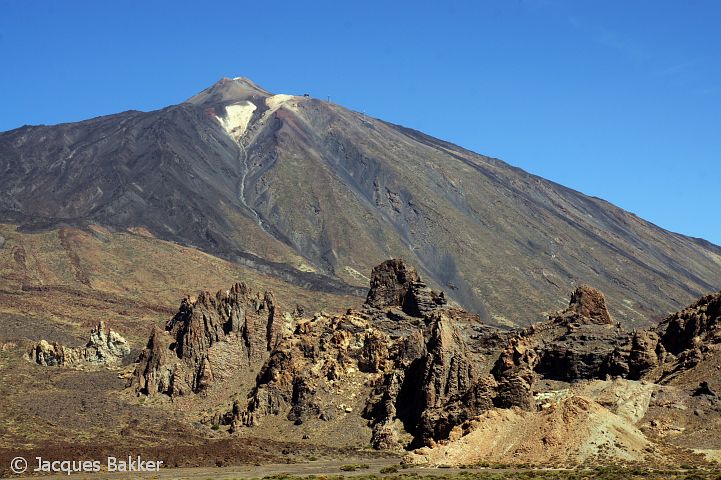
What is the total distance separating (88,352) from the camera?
132875 mm

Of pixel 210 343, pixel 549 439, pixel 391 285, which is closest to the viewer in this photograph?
pixel 549 439

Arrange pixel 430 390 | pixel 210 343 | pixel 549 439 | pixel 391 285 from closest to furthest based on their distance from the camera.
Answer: pixel 549 439
pixel 430 390
pixel 210 343
pixel 391 285

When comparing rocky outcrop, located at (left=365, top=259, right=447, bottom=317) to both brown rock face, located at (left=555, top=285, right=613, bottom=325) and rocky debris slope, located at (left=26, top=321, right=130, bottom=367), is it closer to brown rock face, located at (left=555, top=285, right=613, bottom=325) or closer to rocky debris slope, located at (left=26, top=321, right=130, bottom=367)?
brown rock face, located at (left=555, top=285, right=613, bottom=325)

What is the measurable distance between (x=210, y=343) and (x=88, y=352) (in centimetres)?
2223

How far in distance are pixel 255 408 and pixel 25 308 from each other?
76712 millimetres

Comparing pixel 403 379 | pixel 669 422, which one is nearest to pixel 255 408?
pixel 403 379

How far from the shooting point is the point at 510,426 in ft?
258

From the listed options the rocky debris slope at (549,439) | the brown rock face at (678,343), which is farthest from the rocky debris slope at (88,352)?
the brown rock face at (678,343)

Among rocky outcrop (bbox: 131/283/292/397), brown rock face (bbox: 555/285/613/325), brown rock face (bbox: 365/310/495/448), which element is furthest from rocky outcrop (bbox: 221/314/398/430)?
brown rock face (bbox: 555/285/613/325)

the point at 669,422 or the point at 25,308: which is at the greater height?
the point at 25,308

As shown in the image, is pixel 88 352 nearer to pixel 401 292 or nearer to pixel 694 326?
pixel 401 292

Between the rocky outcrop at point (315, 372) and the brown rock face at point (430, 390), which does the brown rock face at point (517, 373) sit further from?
the rocky outcrop at point (315, 372)

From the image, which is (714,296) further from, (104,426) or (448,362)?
(104,426)

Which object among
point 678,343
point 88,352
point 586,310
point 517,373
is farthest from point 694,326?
point 88,352
